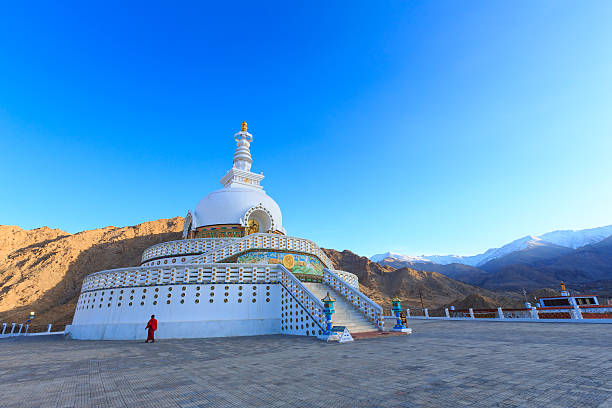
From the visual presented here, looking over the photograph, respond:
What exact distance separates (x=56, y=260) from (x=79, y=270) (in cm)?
495

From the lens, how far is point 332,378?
507 cm

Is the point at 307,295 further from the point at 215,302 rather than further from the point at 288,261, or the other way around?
the point at 288,261

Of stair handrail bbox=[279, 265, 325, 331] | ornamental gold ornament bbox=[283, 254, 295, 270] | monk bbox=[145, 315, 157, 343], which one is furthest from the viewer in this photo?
ornamental gold ornament bbox=[283, 254, 295, 270]

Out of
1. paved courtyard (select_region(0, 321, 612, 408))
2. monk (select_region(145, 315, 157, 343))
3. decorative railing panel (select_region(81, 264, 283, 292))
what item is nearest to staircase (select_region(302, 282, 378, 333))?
decorative railing panel (select_region(81, 264, 283, 292))

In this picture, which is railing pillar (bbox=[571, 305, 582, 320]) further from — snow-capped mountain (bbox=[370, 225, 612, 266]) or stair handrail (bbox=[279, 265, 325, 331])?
snow-capped mountain (bbox=[370, 225, 612, 266])

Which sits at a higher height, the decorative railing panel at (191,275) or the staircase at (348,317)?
the decorative railing panel at (191,275)

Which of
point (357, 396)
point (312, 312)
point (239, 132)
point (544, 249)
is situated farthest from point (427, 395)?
point (544, 249)

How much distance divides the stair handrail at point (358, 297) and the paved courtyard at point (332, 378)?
5201mm

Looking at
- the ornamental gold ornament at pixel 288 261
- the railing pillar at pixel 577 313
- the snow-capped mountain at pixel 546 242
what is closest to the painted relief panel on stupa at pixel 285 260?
the ornamental gold ornament at pixel 288 261

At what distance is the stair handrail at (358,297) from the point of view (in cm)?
1322

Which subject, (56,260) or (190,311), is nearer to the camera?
(190,311)

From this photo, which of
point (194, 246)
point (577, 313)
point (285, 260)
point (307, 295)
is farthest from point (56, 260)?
point (577, 313)

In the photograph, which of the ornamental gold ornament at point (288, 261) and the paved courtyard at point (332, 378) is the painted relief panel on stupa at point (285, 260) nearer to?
the ornamental gold ornament at point (288, 261)

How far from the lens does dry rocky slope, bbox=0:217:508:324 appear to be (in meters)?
46.6
